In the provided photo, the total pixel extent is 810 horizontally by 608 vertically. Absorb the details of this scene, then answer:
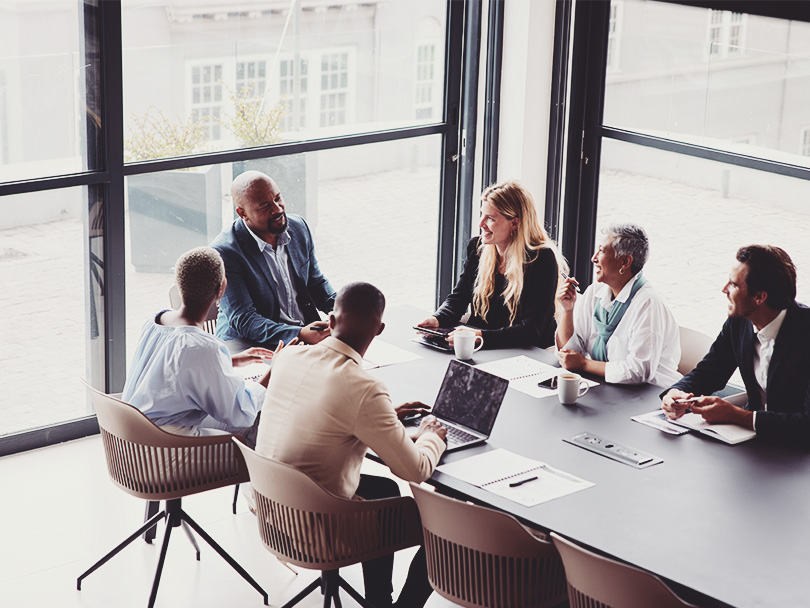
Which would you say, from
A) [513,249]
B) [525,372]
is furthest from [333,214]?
[525,372]

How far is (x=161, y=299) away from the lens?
5.73 m

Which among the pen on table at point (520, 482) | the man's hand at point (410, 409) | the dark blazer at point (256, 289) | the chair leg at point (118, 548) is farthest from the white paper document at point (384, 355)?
the pen on table at point (520, 482)

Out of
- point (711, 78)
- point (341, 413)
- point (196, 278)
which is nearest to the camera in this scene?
point (341, 413)

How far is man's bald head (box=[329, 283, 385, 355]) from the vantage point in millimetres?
3332

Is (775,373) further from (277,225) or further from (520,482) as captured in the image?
(277,225)

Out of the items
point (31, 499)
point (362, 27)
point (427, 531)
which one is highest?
point (362, 27)

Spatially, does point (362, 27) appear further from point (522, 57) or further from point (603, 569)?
point (603, 569)

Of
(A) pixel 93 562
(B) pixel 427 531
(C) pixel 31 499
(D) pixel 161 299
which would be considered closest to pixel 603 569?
(B) pixel 427 531

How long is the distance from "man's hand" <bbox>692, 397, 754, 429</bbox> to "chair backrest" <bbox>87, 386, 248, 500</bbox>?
5.46 ft

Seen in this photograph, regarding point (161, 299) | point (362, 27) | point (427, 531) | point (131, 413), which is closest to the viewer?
point (427, 531)

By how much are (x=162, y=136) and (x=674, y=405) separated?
3106 millimetres

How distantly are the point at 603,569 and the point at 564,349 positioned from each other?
5.77ft

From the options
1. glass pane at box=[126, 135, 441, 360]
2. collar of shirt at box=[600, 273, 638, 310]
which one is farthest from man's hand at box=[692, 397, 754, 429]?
glass pane at box=[126, 135, 441, 360]

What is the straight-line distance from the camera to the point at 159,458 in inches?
151
